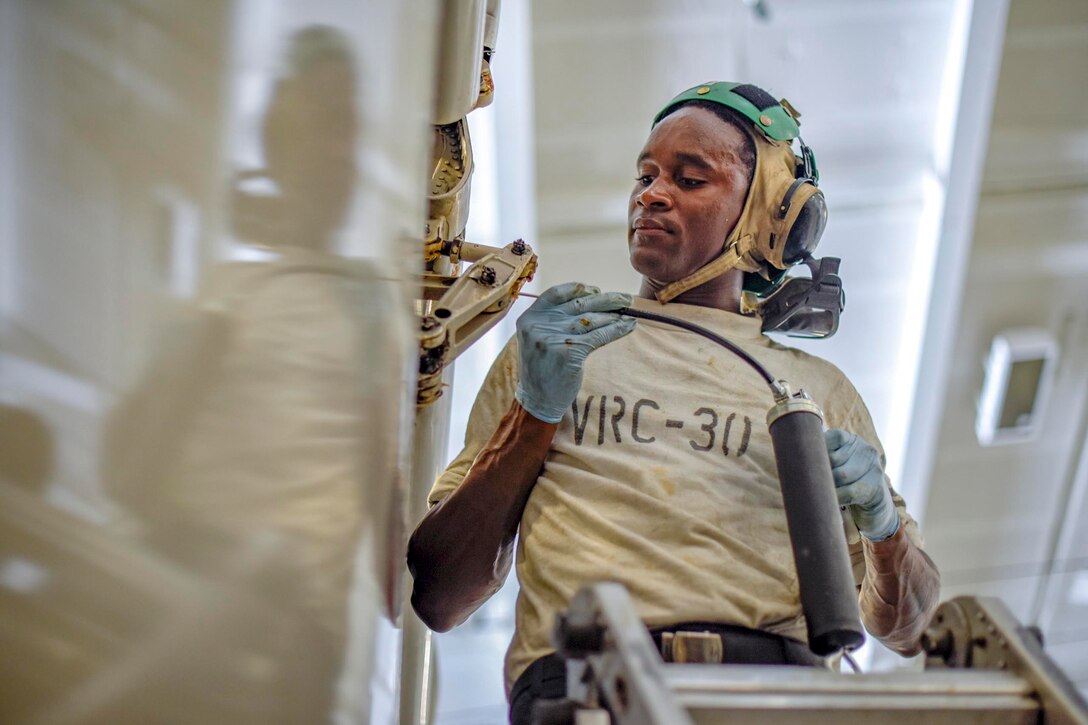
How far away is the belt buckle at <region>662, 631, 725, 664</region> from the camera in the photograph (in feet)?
4.52

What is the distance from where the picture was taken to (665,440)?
5.36 feet

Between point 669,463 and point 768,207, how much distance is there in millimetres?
521

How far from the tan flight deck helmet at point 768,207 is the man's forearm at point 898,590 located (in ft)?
1.55

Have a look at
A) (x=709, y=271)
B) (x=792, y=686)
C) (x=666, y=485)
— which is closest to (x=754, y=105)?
(x=709, y=271)

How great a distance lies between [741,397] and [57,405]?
1088mm

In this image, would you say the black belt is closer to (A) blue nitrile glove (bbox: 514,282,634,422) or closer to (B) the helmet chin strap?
(A) blue nitrile glove (bbox: 514,282,634,422)

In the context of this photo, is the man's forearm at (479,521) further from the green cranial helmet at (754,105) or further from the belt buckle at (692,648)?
the green cranial helmet at (754,105)

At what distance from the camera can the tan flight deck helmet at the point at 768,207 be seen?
6.21 feet

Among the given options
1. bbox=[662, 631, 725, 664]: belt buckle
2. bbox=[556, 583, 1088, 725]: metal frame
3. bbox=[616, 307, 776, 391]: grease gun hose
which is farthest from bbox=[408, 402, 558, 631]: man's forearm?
bbox=[556, 583, 1088, 725]: metal frame

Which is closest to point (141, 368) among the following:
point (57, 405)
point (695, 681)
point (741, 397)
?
point (57, 405)

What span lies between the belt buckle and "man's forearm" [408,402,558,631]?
1.04ft

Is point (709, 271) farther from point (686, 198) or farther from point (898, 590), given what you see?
point (898, 590)

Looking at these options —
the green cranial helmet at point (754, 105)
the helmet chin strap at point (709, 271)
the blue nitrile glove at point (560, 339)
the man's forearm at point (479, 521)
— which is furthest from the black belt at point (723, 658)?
the green cranial helmet at point (754, 105)

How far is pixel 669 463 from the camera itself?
1597 millimetres
